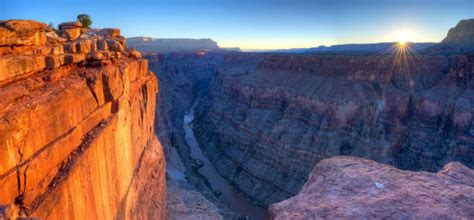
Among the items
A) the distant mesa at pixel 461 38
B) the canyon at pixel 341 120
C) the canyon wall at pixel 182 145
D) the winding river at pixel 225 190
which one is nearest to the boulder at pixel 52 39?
the canyon wall at pixel 182 145

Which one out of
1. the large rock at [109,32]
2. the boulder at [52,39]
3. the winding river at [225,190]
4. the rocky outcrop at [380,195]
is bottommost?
the winding river at [225,190]

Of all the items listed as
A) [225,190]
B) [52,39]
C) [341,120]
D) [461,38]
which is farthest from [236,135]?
[461,38]

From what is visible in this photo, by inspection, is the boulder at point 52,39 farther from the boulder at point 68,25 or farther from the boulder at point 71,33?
the boulder at point 68,25

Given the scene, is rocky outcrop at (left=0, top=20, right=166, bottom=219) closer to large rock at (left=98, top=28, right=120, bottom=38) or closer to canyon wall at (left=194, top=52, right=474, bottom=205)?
large rock at (left=98, top=28, right=120, bottom=38)

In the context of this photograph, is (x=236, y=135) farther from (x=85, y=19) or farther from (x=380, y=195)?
(x=380, y=195)

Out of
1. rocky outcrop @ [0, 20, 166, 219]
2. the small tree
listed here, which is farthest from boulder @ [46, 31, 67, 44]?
the small tree

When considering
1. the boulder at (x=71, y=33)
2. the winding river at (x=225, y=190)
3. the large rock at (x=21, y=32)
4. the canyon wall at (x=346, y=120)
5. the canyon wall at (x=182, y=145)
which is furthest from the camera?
the winding river at (x=225, y=190)

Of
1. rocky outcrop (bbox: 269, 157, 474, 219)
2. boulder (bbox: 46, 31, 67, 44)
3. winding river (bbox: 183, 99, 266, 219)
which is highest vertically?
boulder (bbox: 46, 31, 67, 44)

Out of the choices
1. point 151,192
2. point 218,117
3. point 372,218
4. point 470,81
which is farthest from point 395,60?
point 372,218
